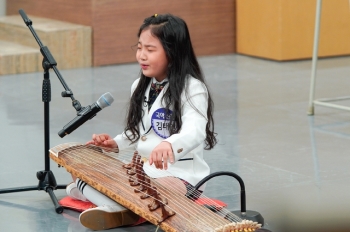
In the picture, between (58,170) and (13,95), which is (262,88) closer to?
(13,95)

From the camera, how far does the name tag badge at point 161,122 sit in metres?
2.28

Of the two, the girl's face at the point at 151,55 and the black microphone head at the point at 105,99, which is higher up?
the girl's face at the point at 151,55

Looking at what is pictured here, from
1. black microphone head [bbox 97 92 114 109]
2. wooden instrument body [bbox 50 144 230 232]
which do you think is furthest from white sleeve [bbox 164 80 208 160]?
black microphone head [bbox 97 92 114 109]

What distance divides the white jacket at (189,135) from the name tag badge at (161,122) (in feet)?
0.03

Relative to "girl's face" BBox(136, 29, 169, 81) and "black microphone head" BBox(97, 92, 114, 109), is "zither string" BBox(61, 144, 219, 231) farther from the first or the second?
"girl's face" BBox(136, 29, 169, 81)

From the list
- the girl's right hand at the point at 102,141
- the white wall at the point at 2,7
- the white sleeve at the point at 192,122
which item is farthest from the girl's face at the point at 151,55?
the white wall at the point at 2,7

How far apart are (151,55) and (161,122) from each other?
0.81 ft

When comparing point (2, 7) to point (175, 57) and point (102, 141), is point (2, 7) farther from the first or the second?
point (175, 57)

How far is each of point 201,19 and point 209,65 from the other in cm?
73

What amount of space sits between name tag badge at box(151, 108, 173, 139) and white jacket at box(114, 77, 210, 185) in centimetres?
1

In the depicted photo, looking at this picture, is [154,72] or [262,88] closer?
[154,72]

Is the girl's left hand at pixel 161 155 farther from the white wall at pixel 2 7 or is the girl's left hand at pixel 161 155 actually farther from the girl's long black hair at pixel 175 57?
the white wall at pixel 2 7

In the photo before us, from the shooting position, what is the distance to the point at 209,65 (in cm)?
652

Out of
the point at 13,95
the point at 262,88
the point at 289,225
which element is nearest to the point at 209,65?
the point at 262,88
